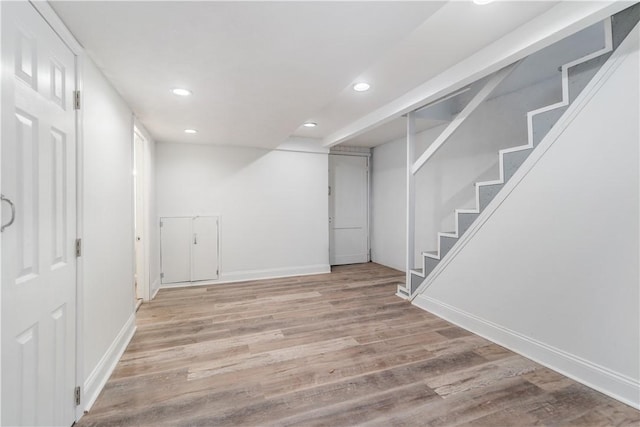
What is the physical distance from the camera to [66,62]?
5.07ft

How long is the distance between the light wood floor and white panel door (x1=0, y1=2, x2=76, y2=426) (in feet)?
1.96

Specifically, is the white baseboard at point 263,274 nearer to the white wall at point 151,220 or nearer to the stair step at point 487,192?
the white wall at point 151,220

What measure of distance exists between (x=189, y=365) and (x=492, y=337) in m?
2.69

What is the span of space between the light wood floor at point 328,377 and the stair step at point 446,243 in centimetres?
75

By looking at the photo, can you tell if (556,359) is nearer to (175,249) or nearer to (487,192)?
(487,192)

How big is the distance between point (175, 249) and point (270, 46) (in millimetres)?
3589

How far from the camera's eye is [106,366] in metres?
2.07

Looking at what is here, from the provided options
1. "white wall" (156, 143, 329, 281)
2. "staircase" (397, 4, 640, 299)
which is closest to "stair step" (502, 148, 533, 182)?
"staircase" (397, 4, 640, 299)

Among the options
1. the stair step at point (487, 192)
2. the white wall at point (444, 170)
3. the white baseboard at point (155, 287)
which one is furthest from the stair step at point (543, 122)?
the white baseboard at point (155, 287)

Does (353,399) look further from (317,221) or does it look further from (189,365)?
(317,221)

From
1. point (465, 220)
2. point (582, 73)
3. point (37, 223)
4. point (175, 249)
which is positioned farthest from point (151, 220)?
point (582, 73)

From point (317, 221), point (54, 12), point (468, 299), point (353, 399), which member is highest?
point (54, 12)

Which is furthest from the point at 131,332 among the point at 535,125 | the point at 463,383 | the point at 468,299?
the point at 535,125

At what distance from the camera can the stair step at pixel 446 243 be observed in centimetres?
309
